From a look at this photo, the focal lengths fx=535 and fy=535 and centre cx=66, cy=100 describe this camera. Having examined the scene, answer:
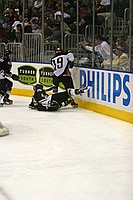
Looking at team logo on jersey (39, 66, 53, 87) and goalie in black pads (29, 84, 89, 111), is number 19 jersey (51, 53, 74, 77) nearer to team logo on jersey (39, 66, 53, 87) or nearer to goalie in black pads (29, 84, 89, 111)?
goalie in black pads (29, 84, 89, 111)

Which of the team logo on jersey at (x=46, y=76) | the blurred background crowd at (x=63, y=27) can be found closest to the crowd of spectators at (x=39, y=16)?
the blurred background crowd at (x=63, y=27)

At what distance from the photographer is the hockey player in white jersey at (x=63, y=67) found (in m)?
9.01

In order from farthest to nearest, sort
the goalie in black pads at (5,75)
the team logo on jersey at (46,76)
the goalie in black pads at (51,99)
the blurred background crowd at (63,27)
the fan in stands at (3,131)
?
1. the team logo on jersey at (46,76)
2. the goalie in black pads at (5,75)
3. the goalie in black pads at (51,99)
4. the blurred background crowd at (63,27)
5. the fan in stands at (3,131)

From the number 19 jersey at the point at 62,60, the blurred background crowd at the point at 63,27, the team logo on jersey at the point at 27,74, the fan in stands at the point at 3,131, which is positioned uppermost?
the blurred background crowd at the point at 63,27

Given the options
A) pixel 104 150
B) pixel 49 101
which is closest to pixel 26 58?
pixel 49 101

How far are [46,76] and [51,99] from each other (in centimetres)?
196

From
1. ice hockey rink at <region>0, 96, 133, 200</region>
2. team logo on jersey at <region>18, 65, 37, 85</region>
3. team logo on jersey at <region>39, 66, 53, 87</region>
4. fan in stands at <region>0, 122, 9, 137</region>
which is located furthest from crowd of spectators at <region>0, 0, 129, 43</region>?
fan in stands at <region>0, 122, 9, 137</region>

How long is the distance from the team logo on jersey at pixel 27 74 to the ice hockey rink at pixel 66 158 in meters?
2.70

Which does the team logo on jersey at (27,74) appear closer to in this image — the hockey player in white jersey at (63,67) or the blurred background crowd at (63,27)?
the blurred background crowd at (63,27)

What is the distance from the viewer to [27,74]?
11.2 m

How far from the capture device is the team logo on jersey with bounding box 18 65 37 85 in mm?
10969

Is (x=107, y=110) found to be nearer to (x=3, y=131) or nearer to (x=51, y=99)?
(x=51, y=99)

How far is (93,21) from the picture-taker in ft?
29.9

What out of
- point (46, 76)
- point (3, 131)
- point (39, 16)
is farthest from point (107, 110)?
point (39, 16)
